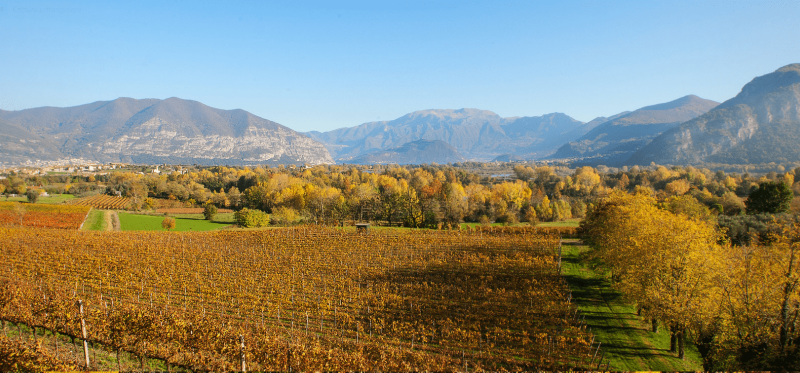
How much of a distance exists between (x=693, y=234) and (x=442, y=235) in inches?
1447

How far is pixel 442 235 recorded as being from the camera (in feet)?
190

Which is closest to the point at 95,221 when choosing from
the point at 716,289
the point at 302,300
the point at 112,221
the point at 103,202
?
the point at 112,221

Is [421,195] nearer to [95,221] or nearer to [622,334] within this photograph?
[95,221]

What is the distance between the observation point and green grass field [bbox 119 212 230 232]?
65.5 m

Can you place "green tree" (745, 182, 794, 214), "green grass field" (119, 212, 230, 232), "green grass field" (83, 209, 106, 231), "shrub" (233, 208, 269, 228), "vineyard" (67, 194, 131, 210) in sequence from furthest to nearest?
"vineyard" (67, 194, 131, 210) < "shrub" (233, 208, 269, 228) < "green grass field" (119, 212, 230, 232) < "green grass field" (83, 209, 106, 231) < "green tree" (745, 182, 794, 214)

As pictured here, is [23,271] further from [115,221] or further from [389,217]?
[389,217]

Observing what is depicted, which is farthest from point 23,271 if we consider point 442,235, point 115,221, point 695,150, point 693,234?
point 695,150

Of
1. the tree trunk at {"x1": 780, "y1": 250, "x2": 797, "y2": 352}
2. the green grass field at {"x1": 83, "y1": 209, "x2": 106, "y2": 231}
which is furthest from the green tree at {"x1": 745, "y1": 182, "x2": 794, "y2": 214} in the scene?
the green grass field at {"x1": 83, "y1": 209, "x2": 106, "y2": 231}

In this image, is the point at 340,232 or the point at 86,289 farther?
the point at 340,232

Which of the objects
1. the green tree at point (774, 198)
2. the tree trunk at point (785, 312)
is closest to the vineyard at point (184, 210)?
the tree trunk at point (785, 312)

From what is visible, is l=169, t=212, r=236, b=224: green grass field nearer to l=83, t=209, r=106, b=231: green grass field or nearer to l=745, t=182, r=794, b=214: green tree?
l=83, t=209, r=106, b=231: green grass field

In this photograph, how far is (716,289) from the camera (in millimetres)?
21438

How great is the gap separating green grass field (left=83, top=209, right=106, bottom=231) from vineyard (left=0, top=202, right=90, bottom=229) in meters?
0.85

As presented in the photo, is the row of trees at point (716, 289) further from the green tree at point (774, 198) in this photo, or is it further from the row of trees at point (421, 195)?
the green tree at point (774, 198)
